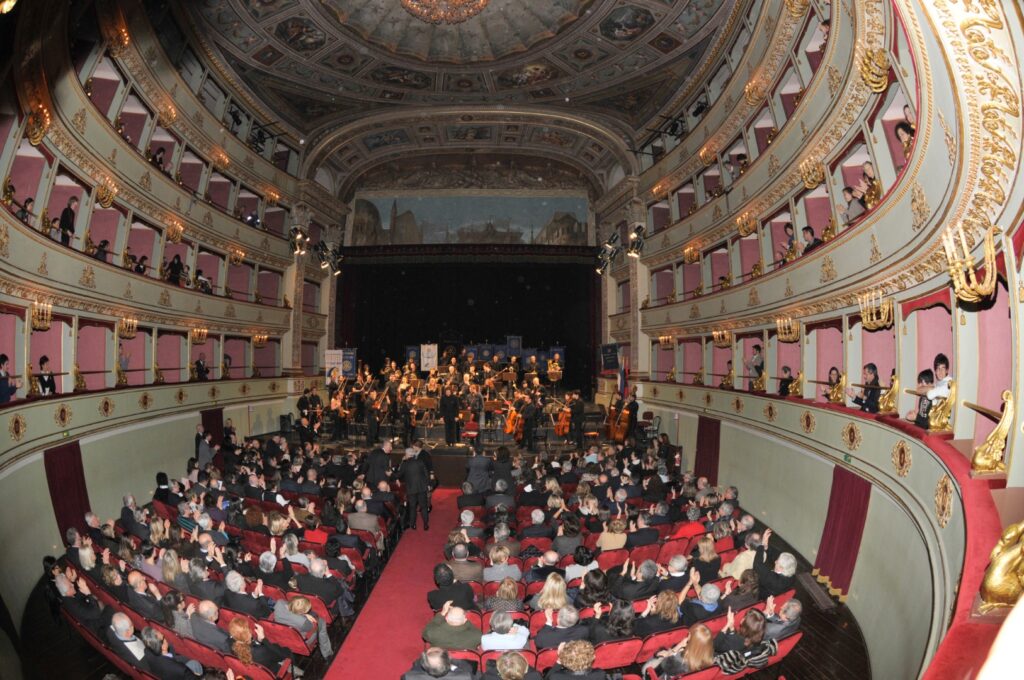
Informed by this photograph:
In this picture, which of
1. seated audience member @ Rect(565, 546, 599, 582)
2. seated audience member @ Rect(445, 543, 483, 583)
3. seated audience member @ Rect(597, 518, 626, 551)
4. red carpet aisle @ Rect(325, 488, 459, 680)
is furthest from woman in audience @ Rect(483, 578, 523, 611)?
seated audience member @ Rect(597, 518, 626, 551)

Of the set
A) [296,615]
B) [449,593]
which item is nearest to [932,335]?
[449,593]

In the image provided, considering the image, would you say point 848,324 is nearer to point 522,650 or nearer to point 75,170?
point 522,650

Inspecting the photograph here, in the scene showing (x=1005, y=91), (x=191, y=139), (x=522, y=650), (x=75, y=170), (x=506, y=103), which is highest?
(x=506, y=103)

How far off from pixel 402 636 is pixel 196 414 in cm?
1489

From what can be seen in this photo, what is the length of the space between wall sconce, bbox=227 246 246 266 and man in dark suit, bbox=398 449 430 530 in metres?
13.9

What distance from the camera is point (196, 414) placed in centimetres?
2136

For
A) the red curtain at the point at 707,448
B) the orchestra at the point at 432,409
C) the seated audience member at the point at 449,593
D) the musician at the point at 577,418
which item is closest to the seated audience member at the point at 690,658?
the seated audience member at the point at 449,593

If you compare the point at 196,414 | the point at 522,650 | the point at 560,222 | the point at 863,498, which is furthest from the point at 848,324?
the point at 560,222

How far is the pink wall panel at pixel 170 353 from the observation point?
22.0 m

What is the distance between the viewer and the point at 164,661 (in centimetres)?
723

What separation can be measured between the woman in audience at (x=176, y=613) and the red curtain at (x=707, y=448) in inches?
610

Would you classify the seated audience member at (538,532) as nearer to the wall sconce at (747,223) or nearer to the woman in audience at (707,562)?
the woman in audience at (707,562)

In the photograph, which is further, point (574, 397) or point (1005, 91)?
point (574, 397)

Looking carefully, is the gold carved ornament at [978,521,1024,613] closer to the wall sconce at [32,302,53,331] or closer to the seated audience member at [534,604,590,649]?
the seated audience member at [534,604,590,649]
